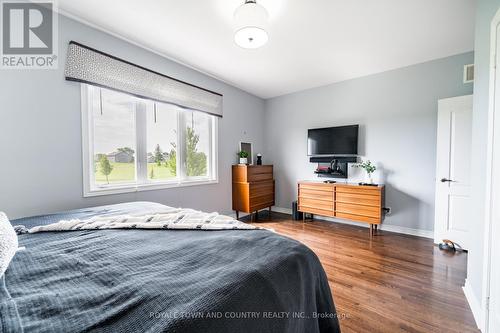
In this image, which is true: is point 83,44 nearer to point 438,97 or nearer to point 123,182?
point 123,182

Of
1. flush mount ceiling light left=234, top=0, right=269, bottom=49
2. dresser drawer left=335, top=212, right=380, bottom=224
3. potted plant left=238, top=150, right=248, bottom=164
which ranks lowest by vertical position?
dresser drawer left=335, top=212, right=380, bottom=224

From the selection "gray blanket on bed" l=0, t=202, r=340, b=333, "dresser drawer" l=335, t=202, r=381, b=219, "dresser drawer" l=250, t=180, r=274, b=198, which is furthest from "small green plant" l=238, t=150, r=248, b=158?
"gray blanket on bed" l=0, t=202, r=340, b=333

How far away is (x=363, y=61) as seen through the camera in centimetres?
310

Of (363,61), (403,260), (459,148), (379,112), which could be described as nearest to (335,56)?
(363,61)

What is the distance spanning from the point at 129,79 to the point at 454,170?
425cm

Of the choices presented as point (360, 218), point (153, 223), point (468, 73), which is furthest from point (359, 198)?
point (153, 223)

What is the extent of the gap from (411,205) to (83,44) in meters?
4.75

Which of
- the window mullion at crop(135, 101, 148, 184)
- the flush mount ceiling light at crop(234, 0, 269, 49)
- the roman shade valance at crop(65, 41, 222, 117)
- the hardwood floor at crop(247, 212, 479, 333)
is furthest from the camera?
the window mullion at crop(135, 101, 148, 184)

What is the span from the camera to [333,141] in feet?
12.7

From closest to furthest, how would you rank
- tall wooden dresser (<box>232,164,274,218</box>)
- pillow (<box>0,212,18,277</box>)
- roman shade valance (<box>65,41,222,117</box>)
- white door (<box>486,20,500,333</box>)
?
1. pillow (<box>0,212,18,277</box>)
2. white door (<box>486,20,500,333</box>)
3. roman shade valance (<box>65,41,222,117</box>)
4. tall wooden dresser (<box>232,164,274,218</box>)

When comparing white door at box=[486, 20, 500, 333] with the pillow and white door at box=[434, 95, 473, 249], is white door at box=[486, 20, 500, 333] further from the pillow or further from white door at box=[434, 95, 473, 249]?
the pillow

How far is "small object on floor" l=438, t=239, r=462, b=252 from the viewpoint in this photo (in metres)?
2.70

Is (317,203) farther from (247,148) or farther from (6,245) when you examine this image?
(6,245)

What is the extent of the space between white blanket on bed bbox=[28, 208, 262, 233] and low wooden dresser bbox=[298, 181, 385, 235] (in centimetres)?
245
